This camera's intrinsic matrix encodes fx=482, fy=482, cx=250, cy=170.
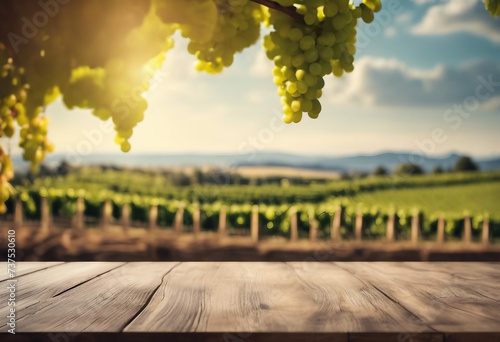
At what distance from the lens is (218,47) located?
1351mm

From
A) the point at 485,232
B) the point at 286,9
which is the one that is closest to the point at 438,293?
the point at 286,9

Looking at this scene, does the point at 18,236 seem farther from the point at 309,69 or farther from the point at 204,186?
the point at 309,69

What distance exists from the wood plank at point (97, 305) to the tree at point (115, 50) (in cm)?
27

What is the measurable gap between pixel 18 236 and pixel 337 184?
1343 centimetres

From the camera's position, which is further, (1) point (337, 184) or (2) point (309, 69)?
(1) point (337, 184)

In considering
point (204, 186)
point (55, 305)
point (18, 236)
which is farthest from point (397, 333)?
point (204, 186)

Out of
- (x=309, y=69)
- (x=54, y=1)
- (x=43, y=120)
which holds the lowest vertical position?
(x=43, y=120)

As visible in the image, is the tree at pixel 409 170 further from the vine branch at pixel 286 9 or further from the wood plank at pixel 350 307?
the vine branch at pixel 286 9

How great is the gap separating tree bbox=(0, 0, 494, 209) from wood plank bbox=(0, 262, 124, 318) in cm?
26

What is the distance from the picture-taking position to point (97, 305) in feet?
3.60

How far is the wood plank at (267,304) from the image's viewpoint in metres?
0.95

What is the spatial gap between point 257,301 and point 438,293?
0.49 metres

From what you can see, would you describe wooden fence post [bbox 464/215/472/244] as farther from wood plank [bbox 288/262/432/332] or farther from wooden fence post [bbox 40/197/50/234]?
wood plank [bbox 288/262/432/332]

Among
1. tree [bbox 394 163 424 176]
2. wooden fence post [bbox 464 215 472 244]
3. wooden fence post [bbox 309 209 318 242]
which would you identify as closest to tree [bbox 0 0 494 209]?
wooden fence post [bbox 309 209 318 242]
